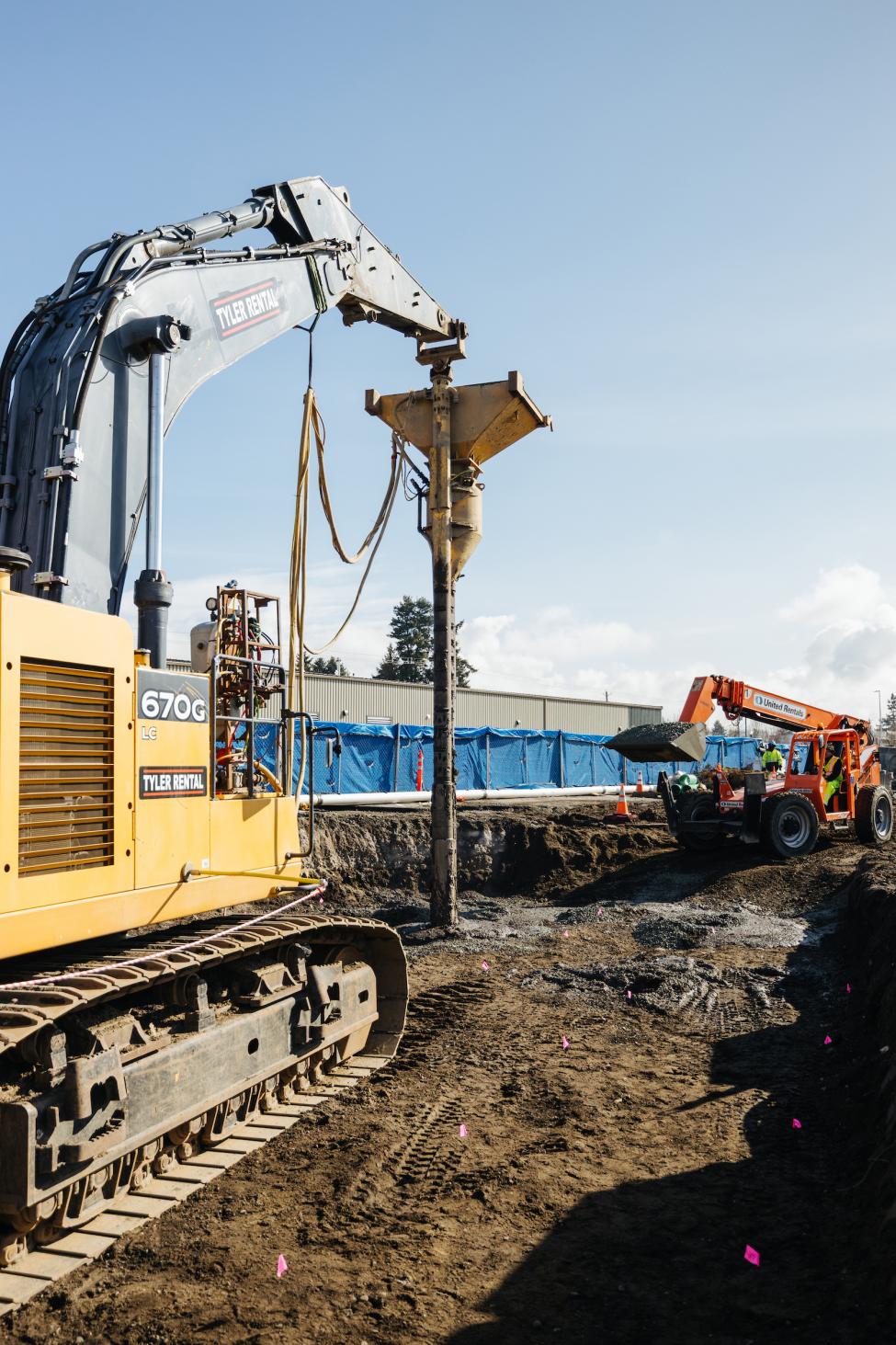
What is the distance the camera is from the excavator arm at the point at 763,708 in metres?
19.2

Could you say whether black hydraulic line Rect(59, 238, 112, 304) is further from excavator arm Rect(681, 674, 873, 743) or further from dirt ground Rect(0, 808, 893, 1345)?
excavator arm Rect(681, 674, 873, 743)

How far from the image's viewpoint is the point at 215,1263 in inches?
185

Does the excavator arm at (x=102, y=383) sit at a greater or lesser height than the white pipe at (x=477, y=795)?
greater

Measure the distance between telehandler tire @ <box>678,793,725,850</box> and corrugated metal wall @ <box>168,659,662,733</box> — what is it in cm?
1171

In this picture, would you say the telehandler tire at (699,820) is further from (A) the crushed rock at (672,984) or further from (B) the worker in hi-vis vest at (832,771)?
(A) the crushed rock at (672,984)

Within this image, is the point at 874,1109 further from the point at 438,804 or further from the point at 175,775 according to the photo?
the point at 438,804

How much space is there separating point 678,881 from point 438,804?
17.9ft

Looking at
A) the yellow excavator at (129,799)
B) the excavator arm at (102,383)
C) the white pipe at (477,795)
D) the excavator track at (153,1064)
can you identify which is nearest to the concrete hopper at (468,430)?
the white pipe at (477,795)

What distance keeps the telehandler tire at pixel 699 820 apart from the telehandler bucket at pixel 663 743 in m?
0.77

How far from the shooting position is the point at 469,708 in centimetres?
4062

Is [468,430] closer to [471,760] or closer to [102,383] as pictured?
[102,383]

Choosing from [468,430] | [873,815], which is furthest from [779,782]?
[468,430]

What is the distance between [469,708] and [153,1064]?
35.5m

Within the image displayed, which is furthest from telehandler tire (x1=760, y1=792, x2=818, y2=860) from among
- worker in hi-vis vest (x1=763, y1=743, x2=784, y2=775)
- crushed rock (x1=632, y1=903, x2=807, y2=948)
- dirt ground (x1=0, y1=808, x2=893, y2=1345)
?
dirt ground (x1=0, y1=808, x2=893, y2=1345)
